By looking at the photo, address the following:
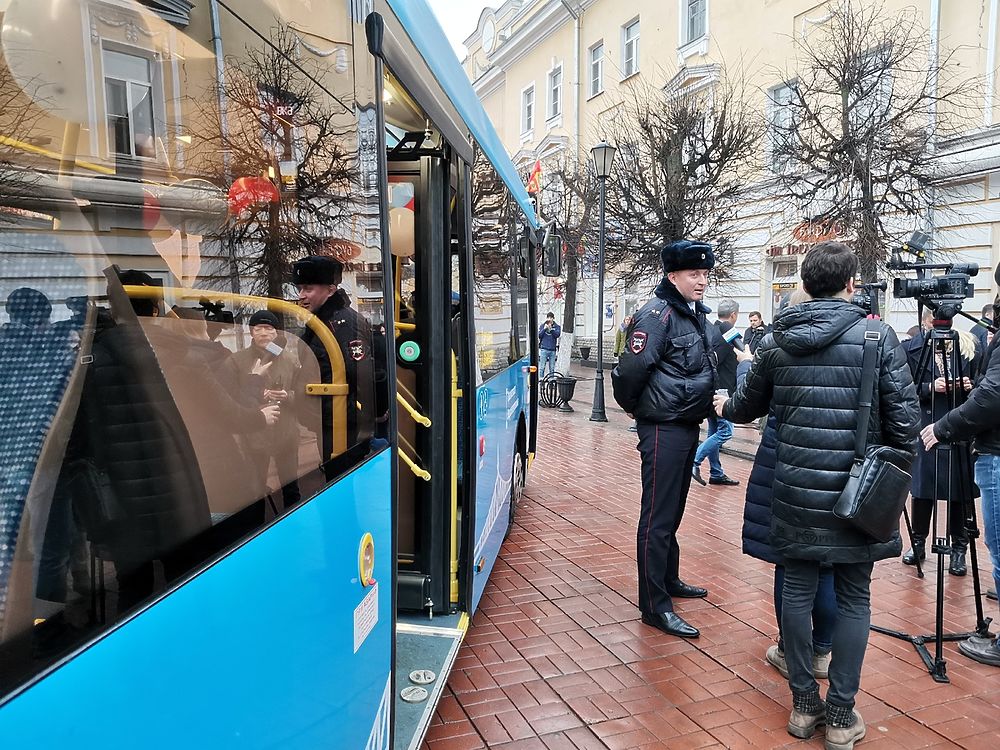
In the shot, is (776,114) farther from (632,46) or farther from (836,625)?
(836,625)

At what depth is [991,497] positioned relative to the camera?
3.75 meters

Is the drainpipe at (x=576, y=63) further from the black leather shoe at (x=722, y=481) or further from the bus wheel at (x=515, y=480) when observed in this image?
the bus wheel at (x=515, y=480)

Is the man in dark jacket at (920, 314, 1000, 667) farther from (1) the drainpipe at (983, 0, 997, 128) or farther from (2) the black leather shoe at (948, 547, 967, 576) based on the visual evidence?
(1) the drainpipe at (983, 0, 997, 128)

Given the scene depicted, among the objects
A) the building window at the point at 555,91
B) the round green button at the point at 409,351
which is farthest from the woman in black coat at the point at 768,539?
the building window at the point at 555,91

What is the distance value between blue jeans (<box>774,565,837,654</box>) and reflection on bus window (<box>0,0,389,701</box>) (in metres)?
2.33

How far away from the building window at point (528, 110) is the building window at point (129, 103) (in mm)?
31206

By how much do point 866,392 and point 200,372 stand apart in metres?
2.48

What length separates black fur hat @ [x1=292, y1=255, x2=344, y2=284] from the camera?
185 cm

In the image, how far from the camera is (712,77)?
19.6 meters

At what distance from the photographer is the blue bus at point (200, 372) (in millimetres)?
1044

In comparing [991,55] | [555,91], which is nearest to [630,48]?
[555,91]

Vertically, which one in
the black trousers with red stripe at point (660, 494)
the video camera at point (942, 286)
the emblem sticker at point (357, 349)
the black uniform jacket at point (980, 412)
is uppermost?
the video camera at point (942, 286)

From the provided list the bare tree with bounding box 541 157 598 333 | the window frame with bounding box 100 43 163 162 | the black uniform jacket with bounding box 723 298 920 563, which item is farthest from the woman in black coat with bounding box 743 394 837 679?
the bare tree with bounding box 541 157 598 333

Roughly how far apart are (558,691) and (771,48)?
61.8 ft
